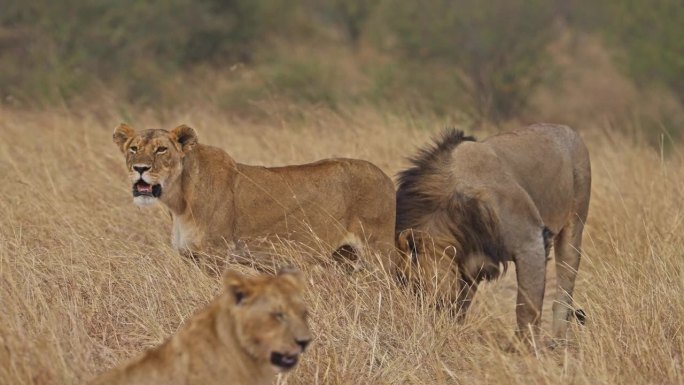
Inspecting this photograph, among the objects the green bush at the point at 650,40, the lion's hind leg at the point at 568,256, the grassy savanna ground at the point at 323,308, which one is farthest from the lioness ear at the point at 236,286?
the green bush at the point at 650,40

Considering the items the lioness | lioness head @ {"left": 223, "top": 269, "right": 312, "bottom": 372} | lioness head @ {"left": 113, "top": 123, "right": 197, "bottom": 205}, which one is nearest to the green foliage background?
the lioness

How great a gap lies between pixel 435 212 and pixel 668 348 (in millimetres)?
1716

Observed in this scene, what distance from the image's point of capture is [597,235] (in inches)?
351

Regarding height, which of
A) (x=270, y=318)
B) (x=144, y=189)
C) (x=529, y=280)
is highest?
(x=270, y=318)

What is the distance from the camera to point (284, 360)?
3898mm

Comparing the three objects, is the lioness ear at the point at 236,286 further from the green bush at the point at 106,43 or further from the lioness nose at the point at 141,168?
the green bush at the point at 106,43

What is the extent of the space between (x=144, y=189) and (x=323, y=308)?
4.34 ft

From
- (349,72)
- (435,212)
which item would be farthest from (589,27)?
(435,212)

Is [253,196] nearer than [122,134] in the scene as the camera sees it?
No

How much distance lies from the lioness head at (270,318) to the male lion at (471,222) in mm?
2376

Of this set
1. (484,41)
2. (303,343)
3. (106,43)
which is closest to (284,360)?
(303,343)

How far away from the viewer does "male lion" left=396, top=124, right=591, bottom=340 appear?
259 inches

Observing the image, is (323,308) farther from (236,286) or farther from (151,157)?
(236,286)

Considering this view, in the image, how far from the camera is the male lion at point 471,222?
6574 mm
